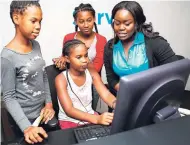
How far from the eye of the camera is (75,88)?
4.85 feet

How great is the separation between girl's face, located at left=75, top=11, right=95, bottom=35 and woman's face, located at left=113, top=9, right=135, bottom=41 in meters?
0.31

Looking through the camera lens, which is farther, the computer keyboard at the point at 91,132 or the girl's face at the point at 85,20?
the girl's face at the point at 85,20

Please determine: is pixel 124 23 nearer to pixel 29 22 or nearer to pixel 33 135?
pixel 29 22

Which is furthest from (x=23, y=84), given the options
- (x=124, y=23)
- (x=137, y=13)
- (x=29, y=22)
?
(x=137, y=13)

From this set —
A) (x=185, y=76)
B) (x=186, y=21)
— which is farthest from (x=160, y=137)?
(x=186, y=21)

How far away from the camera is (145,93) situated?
720 millimetres

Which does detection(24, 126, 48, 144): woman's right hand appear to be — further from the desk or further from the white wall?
the white wall

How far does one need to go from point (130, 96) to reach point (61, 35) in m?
1.80

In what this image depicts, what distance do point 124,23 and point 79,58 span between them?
36 cm

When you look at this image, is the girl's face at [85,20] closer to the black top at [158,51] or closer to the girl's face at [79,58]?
the girl's face at [79,58]

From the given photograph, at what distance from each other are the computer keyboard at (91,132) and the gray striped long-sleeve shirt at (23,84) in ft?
0.84

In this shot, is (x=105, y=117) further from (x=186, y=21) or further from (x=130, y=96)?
(x=186, y=21)

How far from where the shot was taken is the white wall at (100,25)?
212 cm

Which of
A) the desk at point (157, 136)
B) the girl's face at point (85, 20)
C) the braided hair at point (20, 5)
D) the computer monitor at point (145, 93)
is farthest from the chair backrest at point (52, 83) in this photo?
the desk at point (157, 136)
